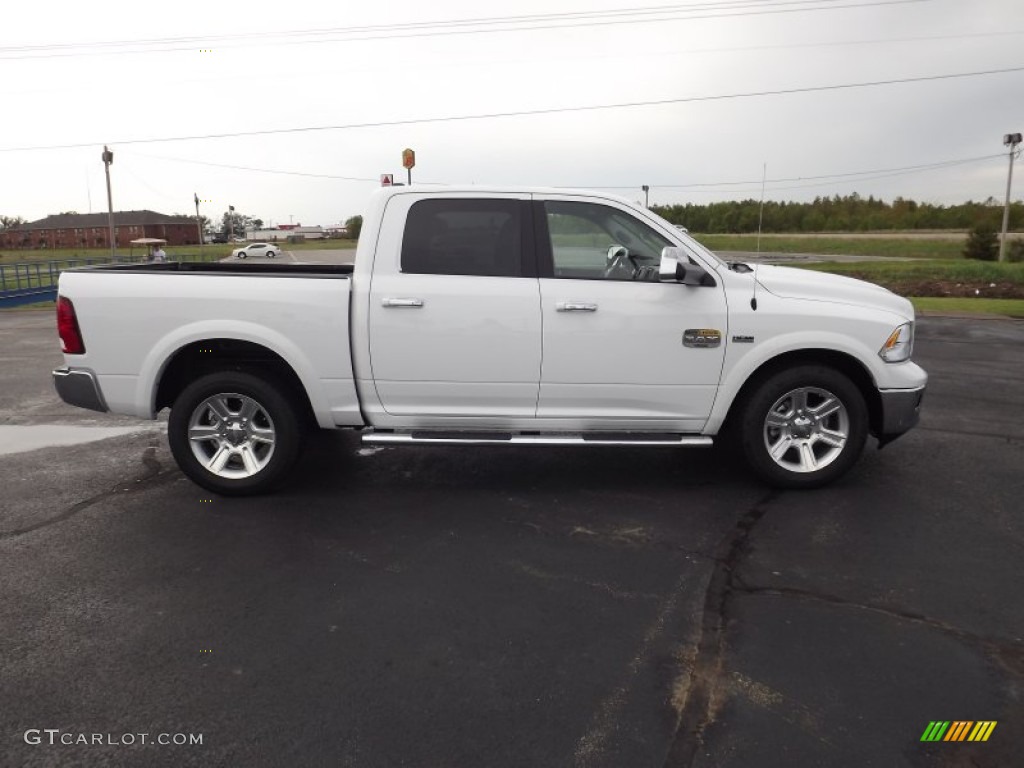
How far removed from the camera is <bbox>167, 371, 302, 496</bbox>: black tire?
16.1ft

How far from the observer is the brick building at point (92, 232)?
348 ft

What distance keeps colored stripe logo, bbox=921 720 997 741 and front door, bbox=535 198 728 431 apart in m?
2.51

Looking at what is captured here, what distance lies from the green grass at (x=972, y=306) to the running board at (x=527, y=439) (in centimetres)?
1437

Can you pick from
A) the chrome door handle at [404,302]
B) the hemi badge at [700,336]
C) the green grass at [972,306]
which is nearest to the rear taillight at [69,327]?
the chrome door handle at [404,302]

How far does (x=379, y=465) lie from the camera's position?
19.2ft

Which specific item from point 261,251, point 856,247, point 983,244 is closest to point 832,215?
point 856,247

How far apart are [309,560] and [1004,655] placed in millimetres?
3316

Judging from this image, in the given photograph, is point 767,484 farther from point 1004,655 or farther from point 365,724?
point 365,724

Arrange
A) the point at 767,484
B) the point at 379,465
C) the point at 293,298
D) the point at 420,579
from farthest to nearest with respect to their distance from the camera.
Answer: the point at 379,465, the point at 767,484, the point at 293,298, the point at 420,579

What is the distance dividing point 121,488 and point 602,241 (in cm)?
375

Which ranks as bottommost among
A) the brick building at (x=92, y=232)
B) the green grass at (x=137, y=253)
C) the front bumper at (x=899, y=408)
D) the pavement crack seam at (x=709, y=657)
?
the pavement crack seam at (x=709, y=657)

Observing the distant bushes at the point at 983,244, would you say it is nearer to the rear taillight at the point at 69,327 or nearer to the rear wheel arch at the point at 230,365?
the rear wheel arch at the point at 230,365

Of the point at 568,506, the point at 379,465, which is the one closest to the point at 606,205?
the point at 568,506

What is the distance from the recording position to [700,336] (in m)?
4.83
